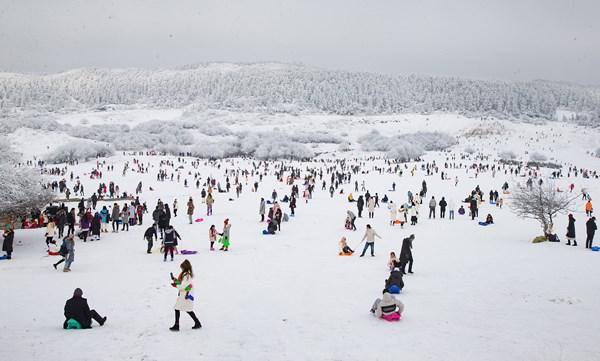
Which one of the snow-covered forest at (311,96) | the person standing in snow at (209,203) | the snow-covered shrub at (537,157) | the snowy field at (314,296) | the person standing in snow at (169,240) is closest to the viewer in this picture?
the snowy field at (314,296)

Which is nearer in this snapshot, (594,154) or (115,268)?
(115,268)

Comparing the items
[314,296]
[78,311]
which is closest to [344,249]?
[314,296]

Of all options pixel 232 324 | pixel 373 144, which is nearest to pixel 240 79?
pixel 373 144

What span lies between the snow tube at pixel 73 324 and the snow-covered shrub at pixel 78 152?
2845 inches

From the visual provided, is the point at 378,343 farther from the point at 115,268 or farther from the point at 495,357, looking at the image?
the point at 115,268

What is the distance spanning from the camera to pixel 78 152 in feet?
249

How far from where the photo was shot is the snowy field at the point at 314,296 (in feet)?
23.3

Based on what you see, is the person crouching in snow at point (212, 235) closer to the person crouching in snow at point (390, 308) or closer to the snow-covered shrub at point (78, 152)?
the person crouching in snow at point (390, 308)

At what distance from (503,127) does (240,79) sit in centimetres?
11468

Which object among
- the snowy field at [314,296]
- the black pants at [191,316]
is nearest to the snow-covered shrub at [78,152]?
the snowy field at [314,296]

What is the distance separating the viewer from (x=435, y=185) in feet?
126

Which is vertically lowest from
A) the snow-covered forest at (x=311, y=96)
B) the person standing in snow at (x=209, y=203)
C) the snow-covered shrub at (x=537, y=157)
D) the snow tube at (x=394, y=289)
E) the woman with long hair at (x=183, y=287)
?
the person standing in snow at (x=209, y=203)

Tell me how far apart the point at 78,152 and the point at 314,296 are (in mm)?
74544

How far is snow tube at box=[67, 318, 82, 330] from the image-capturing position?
25.3 ft
